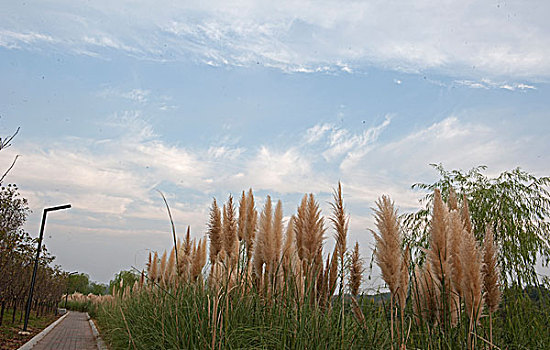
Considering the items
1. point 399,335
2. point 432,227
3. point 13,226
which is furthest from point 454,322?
point 13,226

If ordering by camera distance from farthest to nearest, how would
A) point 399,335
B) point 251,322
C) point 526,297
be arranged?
point 526,297 → point 251,322 → point 399,335

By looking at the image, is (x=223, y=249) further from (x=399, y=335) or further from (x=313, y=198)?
(x=399, y=335)

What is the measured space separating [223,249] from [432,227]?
9.52 feet

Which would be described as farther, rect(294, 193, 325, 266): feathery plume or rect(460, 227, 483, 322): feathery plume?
rect(294, 193, 325, 266): feathery plume

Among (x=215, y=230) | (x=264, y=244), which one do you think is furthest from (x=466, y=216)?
(x=215, y=230)

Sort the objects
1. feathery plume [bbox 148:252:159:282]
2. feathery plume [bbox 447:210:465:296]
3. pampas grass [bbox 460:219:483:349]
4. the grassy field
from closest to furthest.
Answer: pampas grass [bbox 460:219:483:349] < feathery plume [bbox 447:210:465:296] < the grassy field < feathery plume [bbox 148:252:159:282]

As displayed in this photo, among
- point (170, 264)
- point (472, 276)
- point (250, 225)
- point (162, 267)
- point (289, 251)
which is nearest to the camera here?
point (472, 276)

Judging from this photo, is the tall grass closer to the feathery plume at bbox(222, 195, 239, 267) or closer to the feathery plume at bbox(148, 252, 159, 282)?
the feathery plume at bbox(222, 195, 239, 267)

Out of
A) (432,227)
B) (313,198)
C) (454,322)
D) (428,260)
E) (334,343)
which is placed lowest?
(334,343)

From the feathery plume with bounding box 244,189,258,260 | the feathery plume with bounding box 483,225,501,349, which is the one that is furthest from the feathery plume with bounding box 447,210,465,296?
the feathery plume with bounding box 244,189,258,260

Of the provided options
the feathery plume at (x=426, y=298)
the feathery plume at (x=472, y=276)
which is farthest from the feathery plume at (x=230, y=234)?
the feathery plume at (x=472, y=276)

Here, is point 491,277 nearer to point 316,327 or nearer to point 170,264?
point 316,327

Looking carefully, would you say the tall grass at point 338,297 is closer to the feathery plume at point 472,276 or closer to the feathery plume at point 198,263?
the feathery plume at point 472,276

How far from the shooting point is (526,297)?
4.58m
